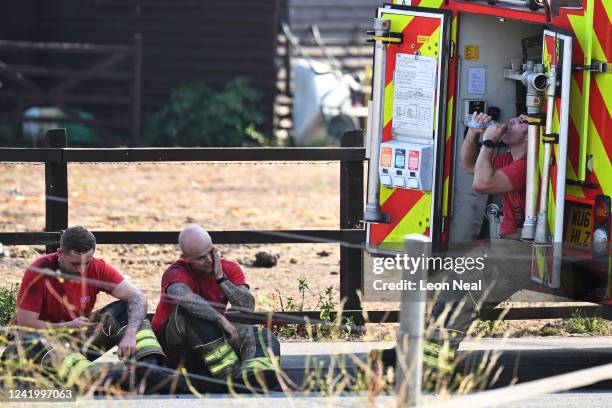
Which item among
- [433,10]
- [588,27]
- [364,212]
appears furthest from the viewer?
[364,212]

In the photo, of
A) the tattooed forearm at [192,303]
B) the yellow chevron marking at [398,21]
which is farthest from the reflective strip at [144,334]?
Result: the yellow chevron marking at [398,21]

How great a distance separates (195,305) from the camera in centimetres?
644

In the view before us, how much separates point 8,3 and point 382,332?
14437mm

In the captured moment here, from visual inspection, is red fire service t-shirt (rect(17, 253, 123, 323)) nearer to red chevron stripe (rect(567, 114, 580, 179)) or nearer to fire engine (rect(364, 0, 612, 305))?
fire engine (rect(364, 0, 612, 305))

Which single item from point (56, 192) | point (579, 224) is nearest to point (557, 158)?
point (579, 224)

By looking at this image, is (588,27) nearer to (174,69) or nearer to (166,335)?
(166,335)

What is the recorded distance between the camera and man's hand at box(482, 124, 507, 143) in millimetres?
6637

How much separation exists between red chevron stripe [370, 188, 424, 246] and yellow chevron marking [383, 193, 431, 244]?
0.02m

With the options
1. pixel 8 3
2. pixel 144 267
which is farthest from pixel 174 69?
pixel 144 267

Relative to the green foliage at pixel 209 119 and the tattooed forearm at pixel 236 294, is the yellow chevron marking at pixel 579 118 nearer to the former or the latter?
the tattooed forearm at pixel 236 294

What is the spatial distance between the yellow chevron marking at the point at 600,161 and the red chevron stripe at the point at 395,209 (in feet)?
4.24

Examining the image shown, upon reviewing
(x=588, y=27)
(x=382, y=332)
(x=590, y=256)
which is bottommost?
(x=382, y=332)

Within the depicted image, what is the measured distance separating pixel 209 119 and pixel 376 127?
482 inches

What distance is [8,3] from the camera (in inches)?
806
